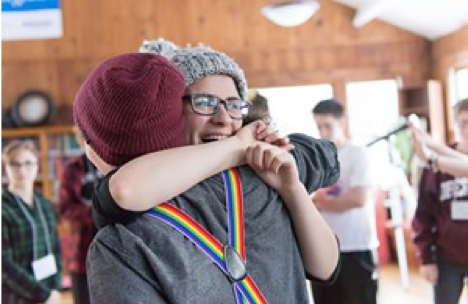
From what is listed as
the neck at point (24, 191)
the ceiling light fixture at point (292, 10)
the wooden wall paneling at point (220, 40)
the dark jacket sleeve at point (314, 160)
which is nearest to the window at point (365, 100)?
the wooden wall paneling at point (220, 40)

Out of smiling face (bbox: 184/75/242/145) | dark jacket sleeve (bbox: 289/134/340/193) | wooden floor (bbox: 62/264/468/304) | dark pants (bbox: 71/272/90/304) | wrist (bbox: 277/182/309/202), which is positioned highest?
smiling face (bbox: 184/75/242/145)

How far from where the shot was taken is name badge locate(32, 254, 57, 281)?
292 centimetres

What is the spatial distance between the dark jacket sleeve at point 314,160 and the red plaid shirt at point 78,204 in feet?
7.56

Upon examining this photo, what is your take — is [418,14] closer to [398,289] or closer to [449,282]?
[398,289]

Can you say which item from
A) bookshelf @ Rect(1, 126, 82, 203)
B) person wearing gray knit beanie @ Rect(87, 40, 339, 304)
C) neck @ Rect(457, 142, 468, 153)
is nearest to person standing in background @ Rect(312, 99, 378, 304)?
neck @ Rect(457, 142, 468, 153)

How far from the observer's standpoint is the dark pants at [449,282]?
247cm

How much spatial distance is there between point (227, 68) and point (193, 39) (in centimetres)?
624

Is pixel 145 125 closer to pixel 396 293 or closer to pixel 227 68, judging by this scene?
pixel 227 68

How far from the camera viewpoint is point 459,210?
2330mm

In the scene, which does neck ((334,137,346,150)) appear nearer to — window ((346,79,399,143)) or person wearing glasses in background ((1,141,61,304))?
person wearing glasses in background ((1,141,61,304))

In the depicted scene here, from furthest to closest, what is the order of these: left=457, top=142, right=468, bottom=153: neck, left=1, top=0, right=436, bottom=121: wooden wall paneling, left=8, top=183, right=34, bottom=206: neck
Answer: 1. left=1, top=0, right=436, bottom=121: wooden wall paneling
2. left=8, top=183, right=34, bottom=206: neck
3. left=457, top=142, right=468, bottom=153: neck

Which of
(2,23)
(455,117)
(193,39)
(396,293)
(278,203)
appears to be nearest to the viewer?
(278,203)

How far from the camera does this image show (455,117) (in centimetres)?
225

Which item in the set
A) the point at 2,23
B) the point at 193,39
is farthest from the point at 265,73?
the point at 2,23
